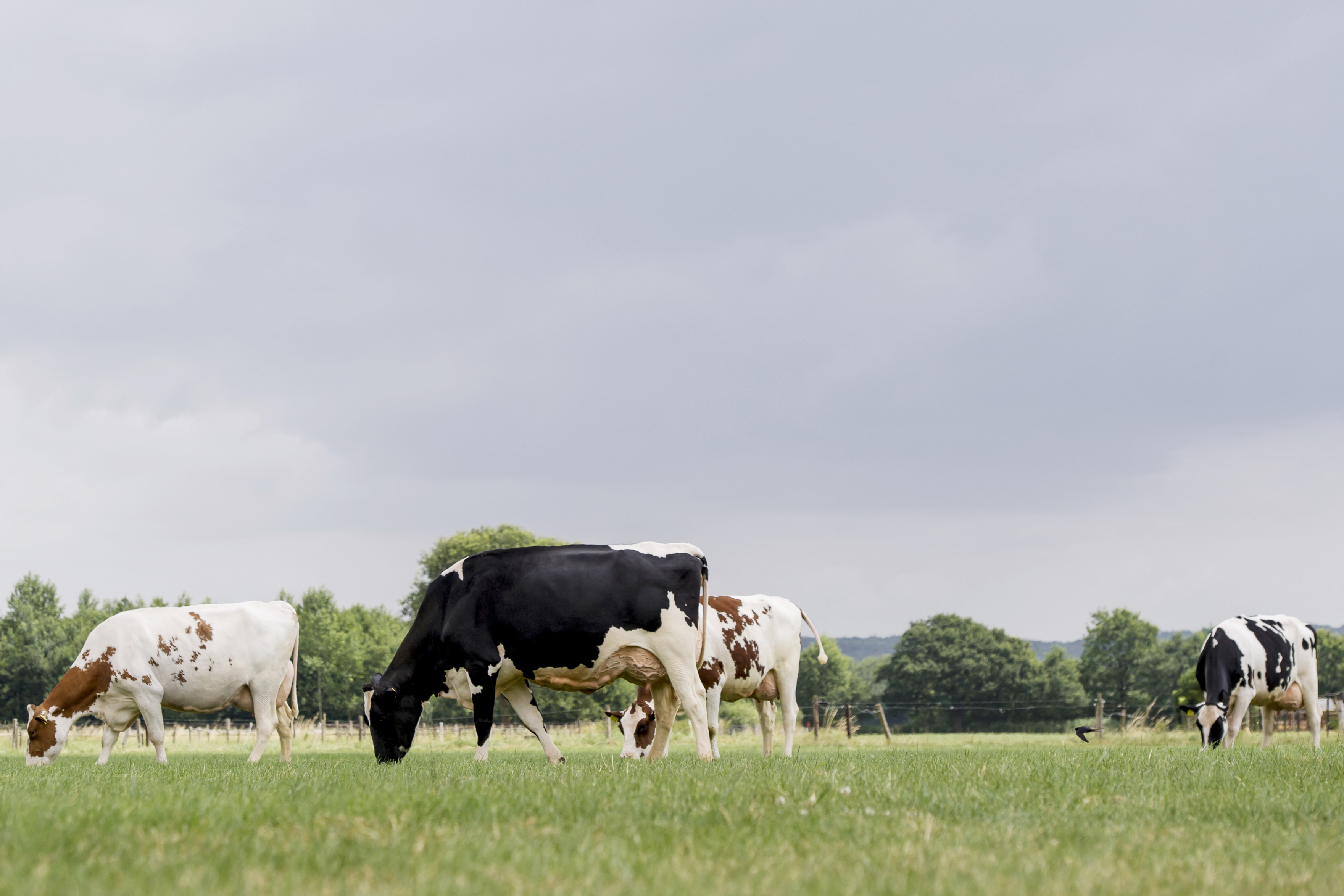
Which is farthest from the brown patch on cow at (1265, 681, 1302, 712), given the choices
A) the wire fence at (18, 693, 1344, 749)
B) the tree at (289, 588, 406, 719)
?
the tree at (289, 588, 406, 719)

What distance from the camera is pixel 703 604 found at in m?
13.2

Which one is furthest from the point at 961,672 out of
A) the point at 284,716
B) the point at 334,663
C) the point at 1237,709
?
the point at 284,716

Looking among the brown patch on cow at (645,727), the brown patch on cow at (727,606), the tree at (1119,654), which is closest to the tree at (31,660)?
the brown patch on cow at (645,727)

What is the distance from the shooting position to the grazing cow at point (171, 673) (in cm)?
1681

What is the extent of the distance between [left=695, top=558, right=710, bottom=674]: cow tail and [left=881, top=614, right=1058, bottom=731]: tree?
80268mm

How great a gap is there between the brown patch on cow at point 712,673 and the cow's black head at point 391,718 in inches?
199

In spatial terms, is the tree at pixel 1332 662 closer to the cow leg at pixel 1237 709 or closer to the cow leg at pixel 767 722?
the cow leg at pixel 1237 709

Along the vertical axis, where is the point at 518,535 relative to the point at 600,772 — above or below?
above

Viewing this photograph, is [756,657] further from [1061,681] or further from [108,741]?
[1061,681]

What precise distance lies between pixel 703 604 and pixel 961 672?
82.9 m

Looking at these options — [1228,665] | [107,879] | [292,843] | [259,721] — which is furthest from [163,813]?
[1228,665]

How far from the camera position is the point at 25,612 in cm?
7662

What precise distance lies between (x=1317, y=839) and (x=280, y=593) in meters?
81.9

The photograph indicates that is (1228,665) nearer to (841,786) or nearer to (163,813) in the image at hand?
(841,786)
